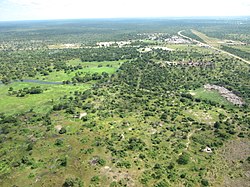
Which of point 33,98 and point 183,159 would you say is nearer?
point 183,159

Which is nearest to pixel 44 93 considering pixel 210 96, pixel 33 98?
pixel 33 98

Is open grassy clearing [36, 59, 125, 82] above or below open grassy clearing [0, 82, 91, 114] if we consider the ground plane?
below

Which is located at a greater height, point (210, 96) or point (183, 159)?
point (183, 159)

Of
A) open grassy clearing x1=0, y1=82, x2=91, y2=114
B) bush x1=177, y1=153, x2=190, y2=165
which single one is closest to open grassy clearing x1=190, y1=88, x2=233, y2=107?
bush x1=177, y1=153, x2=190, y2=165

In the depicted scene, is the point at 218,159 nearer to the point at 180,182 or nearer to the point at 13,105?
the point at 180,182

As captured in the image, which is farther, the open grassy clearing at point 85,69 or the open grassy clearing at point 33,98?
the open grassy clearing at point 85,69

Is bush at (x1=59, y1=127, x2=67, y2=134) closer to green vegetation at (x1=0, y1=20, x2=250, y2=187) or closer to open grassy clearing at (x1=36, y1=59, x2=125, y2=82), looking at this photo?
green vegetation at (x1=0, y1=20, x2=250, y2=187)

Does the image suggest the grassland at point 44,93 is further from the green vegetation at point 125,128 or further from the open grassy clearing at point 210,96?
the open grassy clearing at point 210,96

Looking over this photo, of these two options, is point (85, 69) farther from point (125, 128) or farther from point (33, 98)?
point (125, 128)

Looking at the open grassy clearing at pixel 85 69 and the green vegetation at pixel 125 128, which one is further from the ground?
the green vegetation at pixel 125 128

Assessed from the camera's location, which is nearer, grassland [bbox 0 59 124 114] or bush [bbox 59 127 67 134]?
bush [bbox 59 127 67 134]

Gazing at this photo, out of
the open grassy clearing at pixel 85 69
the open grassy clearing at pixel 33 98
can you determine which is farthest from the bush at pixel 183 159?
the open grassy clearing at pixel 85 69
